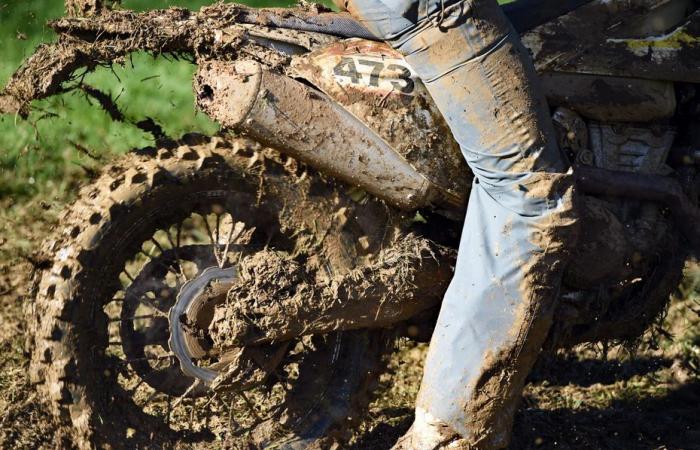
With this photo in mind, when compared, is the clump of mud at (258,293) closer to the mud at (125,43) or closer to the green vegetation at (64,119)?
the mud at (125,43)

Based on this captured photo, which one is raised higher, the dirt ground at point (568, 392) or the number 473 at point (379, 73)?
the number 473 at point (379, 73)

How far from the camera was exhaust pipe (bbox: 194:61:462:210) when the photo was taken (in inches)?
140

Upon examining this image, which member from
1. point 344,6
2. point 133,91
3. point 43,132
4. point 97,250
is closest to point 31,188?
point 43,132

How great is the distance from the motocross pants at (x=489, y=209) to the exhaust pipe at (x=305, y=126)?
0.27 metres

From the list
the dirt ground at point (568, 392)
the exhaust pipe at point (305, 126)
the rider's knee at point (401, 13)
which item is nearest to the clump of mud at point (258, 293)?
the exhaust pipe at point (305, 126)

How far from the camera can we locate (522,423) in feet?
14.8

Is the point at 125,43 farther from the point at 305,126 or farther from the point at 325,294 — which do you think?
the point at 325,294

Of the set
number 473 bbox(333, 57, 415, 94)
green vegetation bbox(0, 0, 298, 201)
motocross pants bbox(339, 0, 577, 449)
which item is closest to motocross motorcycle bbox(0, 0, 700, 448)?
number 473 bbox(333, 57, 415, 94)

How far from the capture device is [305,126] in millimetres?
3584

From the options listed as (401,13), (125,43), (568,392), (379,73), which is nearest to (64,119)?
(125,43)

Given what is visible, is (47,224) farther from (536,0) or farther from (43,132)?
(536,0)

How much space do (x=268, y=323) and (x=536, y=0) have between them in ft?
4.77

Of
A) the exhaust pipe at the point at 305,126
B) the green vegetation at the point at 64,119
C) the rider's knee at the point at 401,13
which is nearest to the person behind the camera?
the rider's knee at the point at 401,13

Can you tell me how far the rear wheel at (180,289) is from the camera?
363cm
